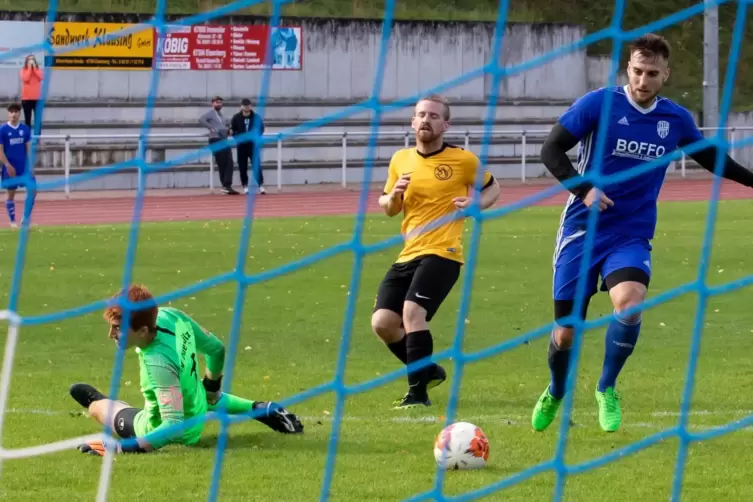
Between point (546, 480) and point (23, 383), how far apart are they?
11.9ft

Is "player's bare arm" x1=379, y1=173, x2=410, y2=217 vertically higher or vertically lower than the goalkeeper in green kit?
higher

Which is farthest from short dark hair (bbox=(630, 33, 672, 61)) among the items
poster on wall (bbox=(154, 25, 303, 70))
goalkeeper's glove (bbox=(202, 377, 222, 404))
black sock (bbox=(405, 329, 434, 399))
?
poster on wall (bbox=(154, 25, 303, 70))

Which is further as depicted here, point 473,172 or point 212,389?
point 473,172

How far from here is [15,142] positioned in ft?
58.4

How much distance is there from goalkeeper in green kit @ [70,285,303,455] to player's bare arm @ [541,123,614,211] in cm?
176

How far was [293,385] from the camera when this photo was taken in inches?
320

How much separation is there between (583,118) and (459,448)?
1.60 m

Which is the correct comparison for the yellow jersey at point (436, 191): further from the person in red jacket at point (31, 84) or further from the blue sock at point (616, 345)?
the person in red jacket at point (31, 84)

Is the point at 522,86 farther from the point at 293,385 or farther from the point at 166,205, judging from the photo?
the point at 293,385

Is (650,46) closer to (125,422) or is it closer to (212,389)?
(212,389)

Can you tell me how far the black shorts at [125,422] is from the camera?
651cm

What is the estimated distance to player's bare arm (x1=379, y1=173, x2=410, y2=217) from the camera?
703cm

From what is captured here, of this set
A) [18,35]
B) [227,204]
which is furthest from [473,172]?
[18,35]

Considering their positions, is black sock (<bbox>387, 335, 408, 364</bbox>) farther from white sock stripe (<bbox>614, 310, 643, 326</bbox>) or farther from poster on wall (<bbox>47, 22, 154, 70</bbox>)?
poster on wall (<bbox>47, 22, 154, 70</bbox>)
